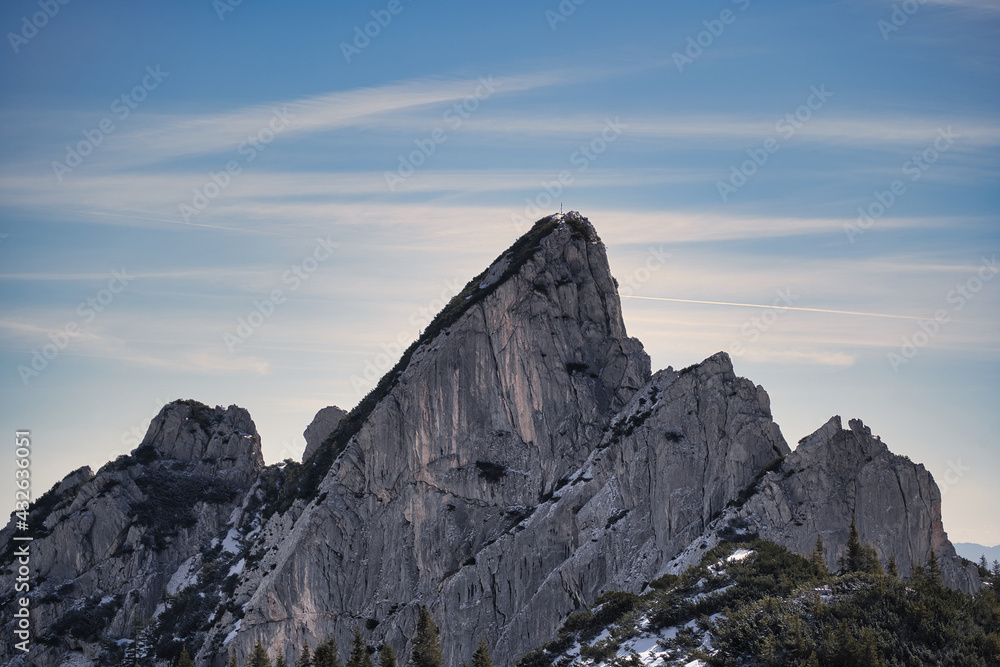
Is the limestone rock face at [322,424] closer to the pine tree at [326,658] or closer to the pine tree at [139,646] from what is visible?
the pine tree at [139,646]

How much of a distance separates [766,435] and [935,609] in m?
35.7

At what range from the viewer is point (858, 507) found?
362ft

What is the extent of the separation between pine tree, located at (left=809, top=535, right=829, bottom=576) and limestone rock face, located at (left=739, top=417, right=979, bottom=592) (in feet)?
12.5

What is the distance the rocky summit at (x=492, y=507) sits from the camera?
112812mm

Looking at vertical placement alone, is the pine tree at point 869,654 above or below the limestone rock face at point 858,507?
below

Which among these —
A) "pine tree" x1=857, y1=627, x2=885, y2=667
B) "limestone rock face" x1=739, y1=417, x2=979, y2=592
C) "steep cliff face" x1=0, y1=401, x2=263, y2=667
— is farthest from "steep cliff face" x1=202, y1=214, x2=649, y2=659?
"pine tree" x1=857, y1=627, x2=885, y2=667

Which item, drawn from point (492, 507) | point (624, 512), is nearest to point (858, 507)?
point (624, 512)

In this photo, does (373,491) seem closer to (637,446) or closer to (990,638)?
(637,446)

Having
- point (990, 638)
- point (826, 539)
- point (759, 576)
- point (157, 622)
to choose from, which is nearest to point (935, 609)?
point (990, 638)

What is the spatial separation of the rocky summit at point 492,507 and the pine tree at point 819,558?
15.7ft

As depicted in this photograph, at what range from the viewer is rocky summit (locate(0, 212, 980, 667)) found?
112812mm

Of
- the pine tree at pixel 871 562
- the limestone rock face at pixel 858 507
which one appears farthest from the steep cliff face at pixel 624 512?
the pine tree at pixel 871 562

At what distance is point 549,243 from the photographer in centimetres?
14100

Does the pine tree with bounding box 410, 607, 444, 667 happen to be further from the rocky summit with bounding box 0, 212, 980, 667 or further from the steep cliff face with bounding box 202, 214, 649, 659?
the steep cliff face with bounding box 202, 214, 649, 659
